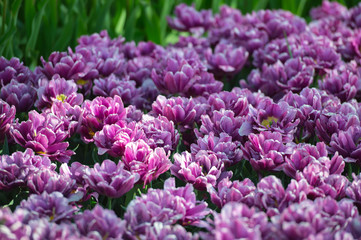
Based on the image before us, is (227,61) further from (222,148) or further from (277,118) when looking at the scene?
(222,148)

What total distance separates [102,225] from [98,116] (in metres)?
0.70

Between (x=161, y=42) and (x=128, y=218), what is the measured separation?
2431mm

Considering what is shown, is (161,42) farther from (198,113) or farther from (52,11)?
(198,113)

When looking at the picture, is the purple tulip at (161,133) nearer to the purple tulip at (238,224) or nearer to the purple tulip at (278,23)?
the purple tulip at (238,224)

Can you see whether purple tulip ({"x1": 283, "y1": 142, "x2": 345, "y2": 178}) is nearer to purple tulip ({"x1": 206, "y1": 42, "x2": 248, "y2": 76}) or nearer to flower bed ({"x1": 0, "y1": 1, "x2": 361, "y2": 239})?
flower bed ({"x1": 0, "y1": 1, "x2": 361, "y2": 239})

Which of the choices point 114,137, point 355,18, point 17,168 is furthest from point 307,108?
point 355,18

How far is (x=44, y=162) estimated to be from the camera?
5.72 ft

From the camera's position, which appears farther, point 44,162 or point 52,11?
point 52,11

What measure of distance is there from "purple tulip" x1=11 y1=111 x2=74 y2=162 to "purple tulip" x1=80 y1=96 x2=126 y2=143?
4.4 inches

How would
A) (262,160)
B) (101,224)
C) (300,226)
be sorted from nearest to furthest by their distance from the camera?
(300,226)
(101,224)
(262,160)

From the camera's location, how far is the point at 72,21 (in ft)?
10.2

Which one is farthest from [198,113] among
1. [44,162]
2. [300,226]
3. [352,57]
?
[352,57]

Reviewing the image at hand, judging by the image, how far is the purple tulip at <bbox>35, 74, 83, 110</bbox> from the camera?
215 centimetres

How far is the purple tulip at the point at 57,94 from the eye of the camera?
7.06 feet
